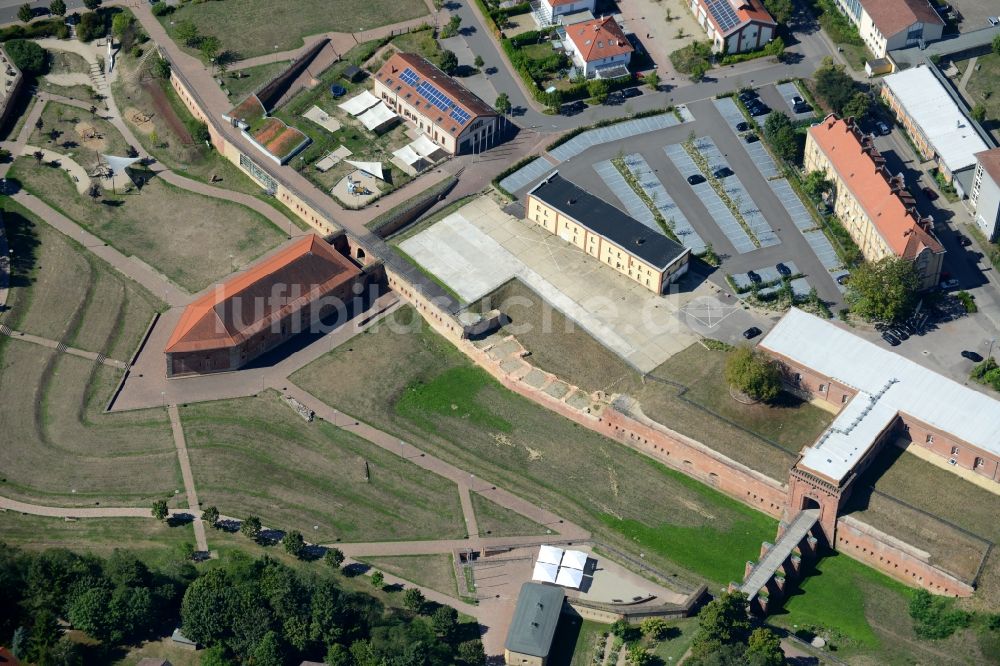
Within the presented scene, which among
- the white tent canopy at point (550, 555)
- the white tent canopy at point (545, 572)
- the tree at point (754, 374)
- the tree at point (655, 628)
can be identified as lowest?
the tree at point (655, 628)

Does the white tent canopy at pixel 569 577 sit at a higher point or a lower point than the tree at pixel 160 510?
higher

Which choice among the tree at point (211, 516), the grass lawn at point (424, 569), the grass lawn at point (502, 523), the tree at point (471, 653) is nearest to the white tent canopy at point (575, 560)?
the grass lawn at point (502, 523)

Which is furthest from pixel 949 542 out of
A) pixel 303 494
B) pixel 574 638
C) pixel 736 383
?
pixel 303 494

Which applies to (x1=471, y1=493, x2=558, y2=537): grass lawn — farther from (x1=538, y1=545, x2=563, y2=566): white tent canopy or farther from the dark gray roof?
the dark gray roof

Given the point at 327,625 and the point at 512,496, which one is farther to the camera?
the point at 512,496

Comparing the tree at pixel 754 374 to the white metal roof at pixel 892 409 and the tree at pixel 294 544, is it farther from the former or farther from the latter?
the tree at pixel 294 544

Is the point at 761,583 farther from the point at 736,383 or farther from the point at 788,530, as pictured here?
the point at 736,383

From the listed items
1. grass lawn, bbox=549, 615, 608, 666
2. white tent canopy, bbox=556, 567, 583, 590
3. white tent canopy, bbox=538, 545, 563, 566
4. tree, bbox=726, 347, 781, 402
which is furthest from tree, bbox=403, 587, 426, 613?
tree, bbox=726, 347, 781, 402
